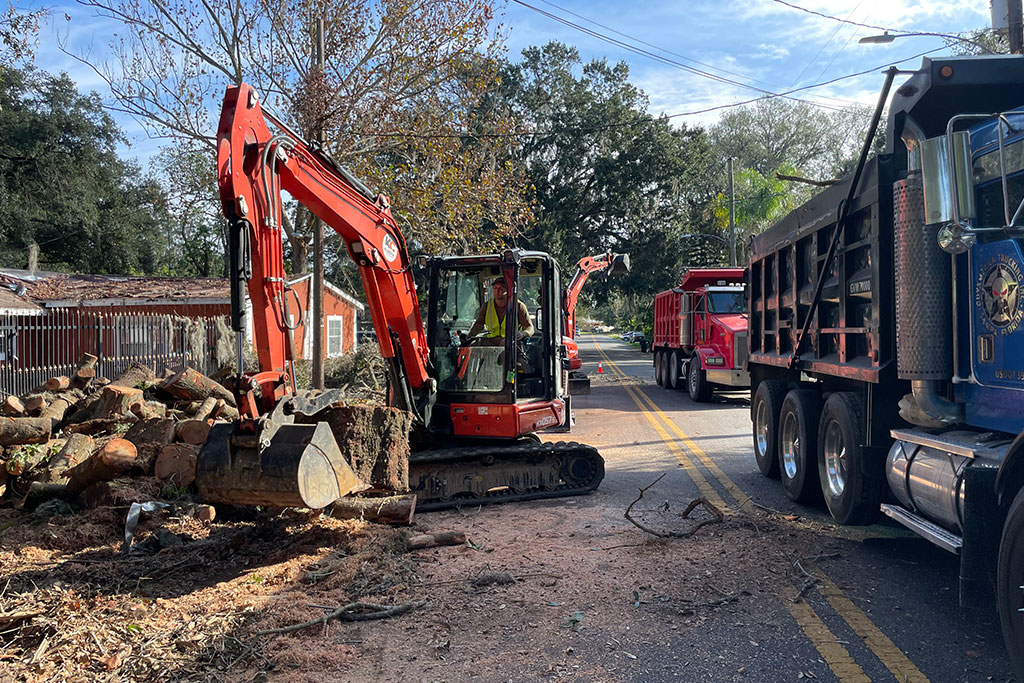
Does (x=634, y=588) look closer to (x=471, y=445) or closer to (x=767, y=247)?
(x=471, y=445)

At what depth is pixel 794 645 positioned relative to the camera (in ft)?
14.3

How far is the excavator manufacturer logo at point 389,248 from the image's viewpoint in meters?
7.47

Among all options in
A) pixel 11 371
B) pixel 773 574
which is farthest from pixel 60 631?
pixel 11 371

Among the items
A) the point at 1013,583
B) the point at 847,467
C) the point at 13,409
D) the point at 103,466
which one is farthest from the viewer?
the point at 13,409

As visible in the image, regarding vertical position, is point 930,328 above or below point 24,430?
above

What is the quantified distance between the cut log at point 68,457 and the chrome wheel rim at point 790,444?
714cm

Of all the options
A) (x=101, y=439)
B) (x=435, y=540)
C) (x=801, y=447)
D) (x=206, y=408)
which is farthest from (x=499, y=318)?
(x=101, y=439)

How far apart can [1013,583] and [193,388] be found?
10.3 m

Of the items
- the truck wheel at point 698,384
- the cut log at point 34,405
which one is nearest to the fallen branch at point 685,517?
the cut log at point 34,405

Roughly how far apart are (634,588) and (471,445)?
143 inches

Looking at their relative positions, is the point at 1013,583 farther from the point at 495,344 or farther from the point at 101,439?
the point at 101,439

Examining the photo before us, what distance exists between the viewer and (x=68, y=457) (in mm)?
8266

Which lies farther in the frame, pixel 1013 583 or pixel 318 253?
pixel 318 253

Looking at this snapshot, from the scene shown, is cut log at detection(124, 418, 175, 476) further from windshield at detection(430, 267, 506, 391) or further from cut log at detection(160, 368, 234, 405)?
windshield at detection(430, 267, 506, 391)
